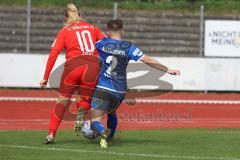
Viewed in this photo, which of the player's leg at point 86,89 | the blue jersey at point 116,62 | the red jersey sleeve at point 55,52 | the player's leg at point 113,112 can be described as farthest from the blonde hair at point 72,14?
the player's leg at point 113,112

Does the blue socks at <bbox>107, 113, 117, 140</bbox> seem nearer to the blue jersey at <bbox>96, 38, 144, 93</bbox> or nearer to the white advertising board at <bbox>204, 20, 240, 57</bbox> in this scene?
the blue jersey at <bbox>96, 38, 144, 93</bbox>

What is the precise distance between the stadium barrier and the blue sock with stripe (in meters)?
14.9

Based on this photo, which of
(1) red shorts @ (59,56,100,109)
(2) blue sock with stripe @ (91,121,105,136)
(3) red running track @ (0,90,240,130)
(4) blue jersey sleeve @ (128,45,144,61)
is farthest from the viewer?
(3) red running track @ (0,90,240,130)

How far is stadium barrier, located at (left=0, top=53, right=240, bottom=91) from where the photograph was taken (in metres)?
28.5

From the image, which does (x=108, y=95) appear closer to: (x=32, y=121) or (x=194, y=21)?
(x=32, y=121)

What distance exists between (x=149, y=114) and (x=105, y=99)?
8.58 meters

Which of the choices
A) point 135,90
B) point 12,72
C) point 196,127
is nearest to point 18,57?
point 12,72

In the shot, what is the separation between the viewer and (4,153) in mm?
12070

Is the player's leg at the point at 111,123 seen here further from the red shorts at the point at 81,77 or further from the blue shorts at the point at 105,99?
the red shorts at the point at 81,77

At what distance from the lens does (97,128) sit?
13.0 meters

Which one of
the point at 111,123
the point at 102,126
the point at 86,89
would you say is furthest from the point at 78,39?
the point at 102,126

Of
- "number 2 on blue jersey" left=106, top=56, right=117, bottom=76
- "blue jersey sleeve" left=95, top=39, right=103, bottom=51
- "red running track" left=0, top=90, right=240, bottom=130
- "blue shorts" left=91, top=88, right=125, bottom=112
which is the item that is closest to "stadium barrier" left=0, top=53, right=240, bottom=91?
"red running track" left=0, top=90, right=240, bottom=130

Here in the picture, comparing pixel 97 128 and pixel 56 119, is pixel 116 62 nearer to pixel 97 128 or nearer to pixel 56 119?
pixel 97 128

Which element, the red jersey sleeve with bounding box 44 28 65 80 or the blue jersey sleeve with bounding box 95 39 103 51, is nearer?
the blue jersey sleeve with bounding box 95 39 103 51
